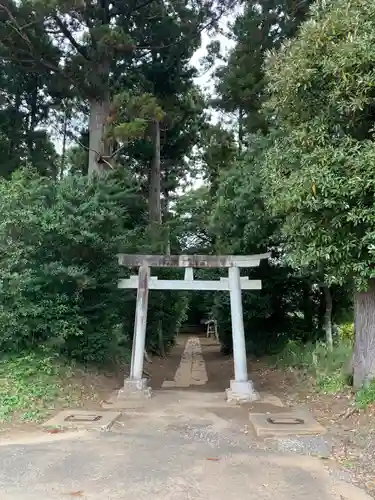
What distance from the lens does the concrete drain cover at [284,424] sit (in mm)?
5703

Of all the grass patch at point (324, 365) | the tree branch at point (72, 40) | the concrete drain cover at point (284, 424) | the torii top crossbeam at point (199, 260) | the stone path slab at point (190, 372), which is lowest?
the concrete drain cover at point (284, 424)

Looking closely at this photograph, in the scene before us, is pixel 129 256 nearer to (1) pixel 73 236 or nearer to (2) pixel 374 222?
(1) pixel 73 236

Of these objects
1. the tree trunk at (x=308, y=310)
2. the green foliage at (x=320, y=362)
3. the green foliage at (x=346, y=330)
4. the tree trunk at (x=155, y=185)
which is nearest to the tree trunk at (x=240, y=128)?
the tree trunk at (x=155, y=185)

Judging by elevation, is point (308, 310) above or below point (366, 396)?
above

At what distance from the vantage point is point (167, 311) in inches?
599

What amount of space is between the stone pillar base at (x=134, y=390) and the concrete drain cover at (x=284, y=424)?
7.88ft

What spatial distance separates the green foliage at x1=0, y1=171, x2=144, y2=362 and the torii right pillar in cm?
243

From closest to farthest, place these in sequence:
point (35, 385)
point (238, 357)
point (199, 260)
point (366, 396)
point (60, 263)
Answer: point (366, 396) < point (35, 385) < point (60, 263) < point (238, 357) < point (199, 260)

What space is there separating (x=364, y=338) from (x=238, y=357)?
8.89 ft

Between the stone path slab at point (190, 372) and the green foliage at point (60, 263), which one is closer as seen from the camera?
the green foliage at point (60, 263)

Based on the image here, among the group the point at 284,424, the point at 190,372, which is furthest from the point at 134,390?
the point at 190,372

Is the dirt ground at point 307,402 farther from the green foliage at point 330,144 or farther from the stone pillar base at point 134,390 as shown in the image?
the green foliage at point 330,144

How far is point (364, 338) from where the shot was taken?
696cm

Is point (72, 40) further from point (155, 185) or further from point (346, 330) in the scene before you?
point (346, 330)
